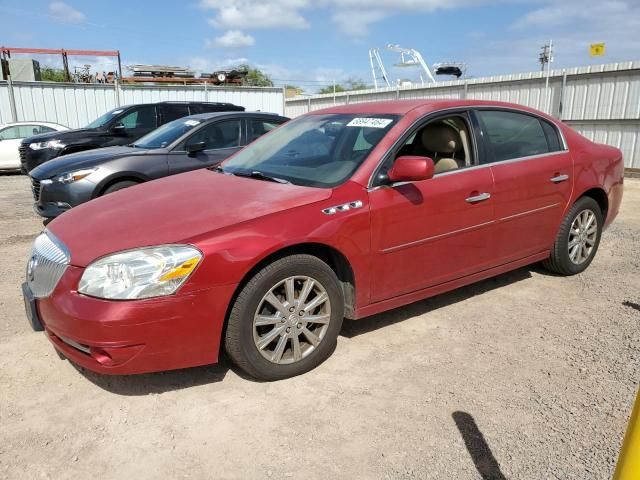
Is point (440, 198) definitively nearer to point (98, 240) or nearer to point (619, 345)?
point (619, 345)

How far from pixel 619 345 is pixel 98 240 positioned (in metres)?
3.41

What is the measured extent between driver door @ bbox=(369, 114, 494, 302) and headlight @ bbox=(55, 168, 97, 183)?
4082 mm

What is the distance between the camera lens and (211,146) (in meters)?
7.02

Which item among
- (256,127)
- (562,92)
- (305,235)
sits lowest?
(305,235)

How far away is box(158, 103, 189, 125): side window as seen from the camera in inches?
409

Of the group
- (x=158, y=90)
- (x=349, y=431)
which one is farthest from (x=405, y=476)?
(x=158, y=90)

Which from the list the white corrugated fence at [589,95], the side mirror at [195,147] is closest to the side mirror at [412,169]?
the side mirror at [195,147]

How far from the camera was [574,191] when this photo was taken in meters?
4.50

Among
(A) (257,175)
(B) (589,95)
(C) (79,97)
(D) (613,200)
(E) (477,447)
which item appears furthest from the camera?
(C) (79,97)

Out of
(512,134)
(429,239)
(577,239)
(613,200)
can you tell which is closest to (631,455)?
(429,239)

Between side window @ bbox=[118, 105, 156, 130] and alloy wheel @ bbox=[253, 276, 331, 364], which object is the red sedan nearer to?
alloy wheel @ bbox=[253, 276, 331, 364]

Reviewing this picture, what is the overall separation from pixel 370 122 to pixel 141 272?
1.96m

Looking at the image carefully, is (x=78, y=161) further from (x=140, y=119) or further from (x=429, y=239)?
(x=429, y=239)

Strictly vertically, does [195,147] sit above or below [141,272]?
above
